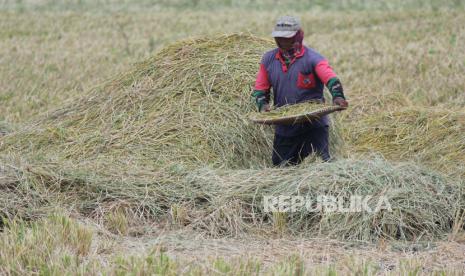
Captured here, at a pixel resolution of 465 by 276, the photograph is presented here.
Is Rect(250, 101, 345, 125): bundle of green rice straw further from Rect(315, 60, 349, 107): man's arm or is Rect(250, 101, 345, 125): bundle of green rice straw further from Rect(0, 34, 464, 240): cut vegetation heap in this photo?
Rect(0, 34, 464, 240): cut vegetation heap

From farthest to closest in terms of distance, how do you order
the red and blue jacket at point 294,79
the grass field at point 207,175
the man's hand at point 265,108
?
the man's hand at point 265,108 → the red and blue jacket at point 294,79 → the grass field at point 207,175

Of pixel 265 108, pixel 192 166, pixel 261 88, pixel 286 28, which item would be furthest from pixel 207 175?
pixel 286 28

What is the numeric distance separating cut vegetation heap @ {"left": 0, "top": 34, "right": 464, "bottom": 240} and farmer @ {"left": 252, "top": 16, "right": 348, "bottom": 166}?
14.6 inches

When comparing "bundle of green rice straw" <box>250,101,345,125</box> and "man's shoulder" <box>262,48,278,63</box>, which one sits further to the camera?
"man's shoulder" <box>262,48,278,63</box>

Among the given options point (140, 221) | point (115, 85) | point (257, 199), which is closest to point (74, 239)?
point (140, 221)

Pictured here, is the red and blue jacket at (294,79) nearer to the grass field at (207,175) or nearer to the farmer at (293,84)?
the farmer at (293,84)

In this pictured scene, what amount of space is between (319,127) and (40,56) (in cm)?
872

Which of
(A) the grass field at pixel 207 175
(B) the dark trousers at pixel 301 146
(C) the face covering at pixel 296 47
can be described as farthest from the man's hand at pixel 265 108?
(A) the grass field at pixel 207 175

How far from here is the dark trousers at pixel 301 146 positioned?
20.3 ft

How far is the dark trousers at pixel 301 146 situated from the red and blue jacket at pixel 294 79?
0.19ft

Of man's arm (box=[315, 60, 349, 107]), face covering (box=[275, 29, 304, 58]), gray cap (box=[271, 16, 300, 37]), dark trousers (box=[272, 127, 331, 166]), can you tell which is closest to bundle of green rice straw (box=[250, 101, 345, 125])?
man's arm (box=[315, 60, 349, 107])

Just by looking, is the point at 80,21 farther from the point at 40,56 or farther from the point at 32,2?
the point at 40,56

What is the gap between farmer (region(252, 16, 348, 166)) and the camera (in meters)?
5.90

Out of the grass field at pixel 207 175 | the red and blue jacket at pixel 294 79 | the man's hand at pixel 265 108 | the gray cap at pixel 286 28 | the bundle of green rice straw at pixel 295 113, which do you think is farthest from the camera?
the man's hand at pixel 265 108
